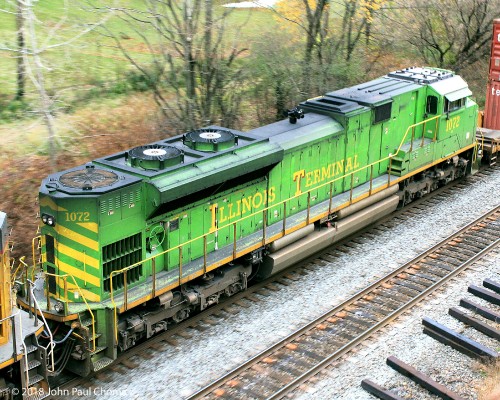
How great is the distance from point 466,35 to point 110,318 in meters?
21.2

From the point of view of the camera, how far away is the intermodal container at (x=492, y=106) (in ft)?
71.8

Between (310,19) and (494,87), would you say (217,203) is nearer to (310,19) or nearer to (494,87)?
(310,19)

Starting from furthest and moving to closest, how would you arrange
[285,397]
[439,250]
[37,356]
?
[439,250], [285,397], [37,356]

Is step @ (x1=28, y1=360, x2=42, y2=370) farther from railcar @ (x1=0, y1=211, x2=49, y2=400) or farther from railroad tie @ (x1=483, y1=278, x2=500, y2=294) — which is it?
railroad tie @ (x1=483, y1=278, x2=500, y2=294)

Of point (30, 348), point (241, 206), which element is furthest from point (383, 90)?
point (30, 348)

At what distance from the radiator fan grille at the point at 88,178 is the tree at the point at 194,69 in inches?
300

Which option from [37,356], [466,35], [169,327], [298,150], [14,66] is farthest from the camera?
[466,35]

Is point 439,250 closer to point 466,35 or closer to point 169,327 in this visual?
point 169,327

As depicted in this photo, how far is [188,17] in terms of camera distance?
18156mm

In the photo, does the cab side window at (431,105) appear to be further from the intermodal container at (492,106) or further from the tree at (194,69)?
the tree at (194,69)

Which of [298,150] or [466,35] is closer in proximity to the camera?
[298,150]

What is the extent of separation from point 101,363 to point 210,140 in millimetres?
4365

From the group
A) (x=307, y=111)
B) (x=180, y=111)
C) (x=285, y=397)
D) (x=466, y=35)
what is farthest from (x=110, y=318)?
(x=466, y=35)

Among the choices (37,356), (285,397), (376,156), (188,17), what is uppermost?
(188,17)
